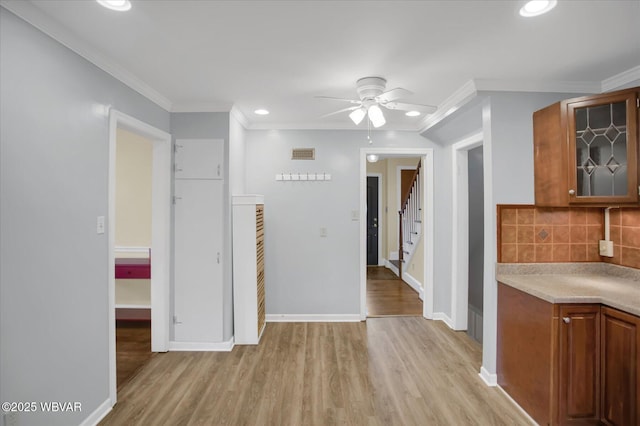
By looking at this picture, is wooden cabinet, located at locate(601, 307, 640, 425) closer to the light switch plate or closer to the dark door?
the light switch plate

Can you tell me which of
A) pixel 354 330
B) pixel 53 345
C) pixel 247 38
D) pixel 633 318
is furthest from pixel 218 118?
pixel 633 318

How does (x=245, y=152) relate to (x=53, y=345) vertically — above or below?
above

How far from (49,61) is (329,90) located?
1878 mm

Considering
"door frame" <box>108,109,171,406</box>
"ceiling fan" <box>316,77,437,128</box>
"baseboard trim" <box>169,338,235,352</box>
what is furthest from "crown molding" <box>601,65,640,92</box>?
"baseboard trim" <box>169,338,235,352</box>

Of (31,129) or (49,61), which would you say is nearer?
(31,129)

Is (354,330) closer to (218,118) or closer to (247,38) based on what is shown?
(218,118)

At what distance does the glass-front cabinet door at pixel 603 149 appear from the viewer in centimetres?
204

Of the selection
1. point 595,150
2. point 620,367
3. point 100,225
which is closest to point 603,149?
point 595,150

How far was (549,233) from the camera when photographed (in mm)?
2475

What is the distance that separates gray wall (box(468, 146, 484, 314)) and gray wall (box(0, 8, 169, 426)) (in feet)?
11.8

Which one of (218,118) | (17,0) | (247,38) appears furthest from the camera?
(218,118)

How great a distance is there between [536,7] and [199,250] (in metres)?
3.08

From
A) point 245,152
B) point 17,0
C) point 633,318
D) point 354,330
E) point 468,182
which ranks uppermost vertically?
point 17,0

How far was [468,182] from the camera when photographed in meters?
3.60
